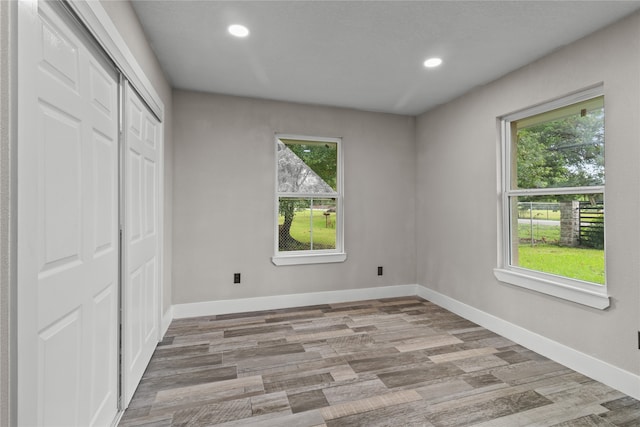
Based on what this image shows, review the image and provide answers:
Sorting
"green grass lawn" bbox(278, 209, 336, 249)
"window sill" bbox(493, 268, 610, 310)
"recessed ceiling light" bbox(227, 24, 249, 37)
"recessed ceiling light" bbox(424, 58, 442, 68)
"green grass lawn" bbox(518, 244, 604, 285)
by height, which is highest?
"recessed ceiling light" bbox(227, 24, 249, 37)

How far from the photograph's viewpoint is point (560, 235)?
2695 mm

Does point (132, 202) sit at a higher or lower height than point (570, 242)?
higher

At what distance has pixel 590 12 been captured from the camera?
81.9 inches

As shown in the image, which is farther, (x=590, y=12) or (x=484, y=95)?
(x=484, y=95)

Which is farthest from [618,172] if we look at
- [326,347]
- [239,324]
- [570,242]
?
[239,324]

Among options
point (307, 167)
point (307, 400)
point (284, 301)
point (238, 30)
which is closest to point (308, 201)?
point (307, 167)

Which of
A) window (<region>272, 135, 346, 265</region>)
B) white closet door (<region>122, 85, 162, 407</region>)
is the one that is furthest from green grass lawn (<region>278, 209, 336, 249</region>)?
white closet door (<region>122, 85, 162, 407</region>)

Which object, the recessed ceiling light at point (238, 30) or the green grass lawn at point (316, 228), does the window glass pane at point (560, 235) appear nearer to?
the green grass lawn at point (316, 228)

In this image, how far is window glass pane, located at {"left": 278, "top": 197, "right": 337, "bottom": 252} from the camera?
395 cm

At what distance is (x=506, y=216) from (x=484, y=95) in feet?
4.11

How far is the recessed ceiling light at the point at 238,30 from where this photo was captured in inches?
90.7

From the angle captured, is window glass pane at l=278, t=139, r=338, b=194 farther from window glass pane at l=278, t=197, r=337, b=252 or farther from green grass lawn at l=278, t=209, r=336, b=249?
green grass lawn at l=278, t=209, r=336, b=249

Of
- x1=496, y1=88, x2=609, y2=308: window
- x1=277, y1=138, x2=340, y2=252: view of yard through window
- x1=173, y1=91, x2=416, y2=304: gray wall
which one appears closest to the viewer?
x1=496, y1=88, x2=609, y2=308: window

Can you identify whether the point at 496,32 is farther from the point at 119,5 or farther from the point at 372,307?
the point at 372,307
